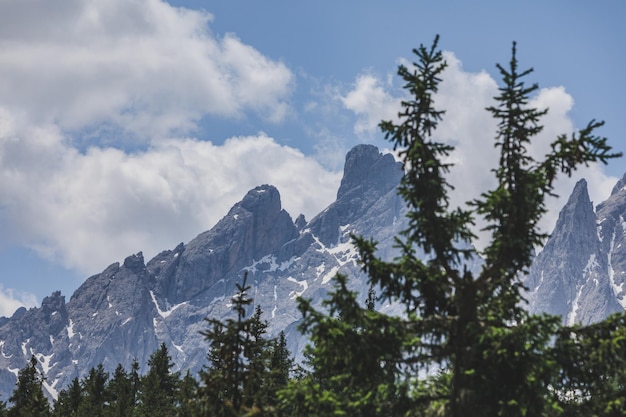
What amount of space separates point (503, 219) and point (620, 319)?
2.84 meters

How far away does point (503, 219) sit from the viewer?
45.0ft

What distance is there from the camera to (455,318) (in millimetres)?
13664

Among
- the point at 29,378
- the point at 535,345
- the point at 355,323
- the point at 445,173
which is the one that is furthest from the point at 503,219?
the point at 29,378

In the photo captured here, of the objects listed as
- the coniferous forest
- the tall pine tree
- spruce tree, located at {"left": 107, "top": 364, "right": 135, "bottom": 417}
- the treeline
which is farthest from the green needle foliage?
spruce tree, located at {"left": 107, "top": 364, "right": 135, "bottom": 417}

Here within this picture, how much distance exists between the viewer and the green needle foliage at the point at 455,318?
42.3 feet

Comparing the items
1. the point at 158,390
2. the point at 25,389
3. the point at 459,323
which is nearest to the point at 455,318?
the point at 459,323

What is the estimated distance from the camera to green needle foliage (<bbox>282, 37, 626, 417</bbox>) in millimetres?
12898

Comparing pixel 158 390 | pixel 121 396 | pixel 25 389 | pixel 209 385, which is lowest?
pixel 209 385

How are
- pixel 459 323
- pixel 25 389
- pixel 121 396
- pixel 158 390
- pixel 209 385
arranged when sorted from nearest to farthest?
pixel 459 323
pixel 209 385
pixel 25 389
pixel 158 390
pixel 121 396

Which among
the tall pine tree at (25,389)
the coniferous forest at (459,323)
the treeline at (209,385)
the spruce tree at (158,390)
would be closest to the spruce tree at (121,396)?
the treeline at (209,385)

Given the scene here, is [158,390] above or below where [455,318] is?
above

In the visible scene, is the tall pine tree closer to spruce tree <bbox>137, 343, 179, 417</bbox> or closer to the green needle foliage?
spruce tree <bbox>137, 343, 179, 417</bbox>

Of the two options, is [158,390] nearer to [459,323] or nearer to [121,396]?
[121,396]

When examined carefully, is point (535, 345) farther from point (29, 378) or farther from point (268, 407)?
point (29, 378)
